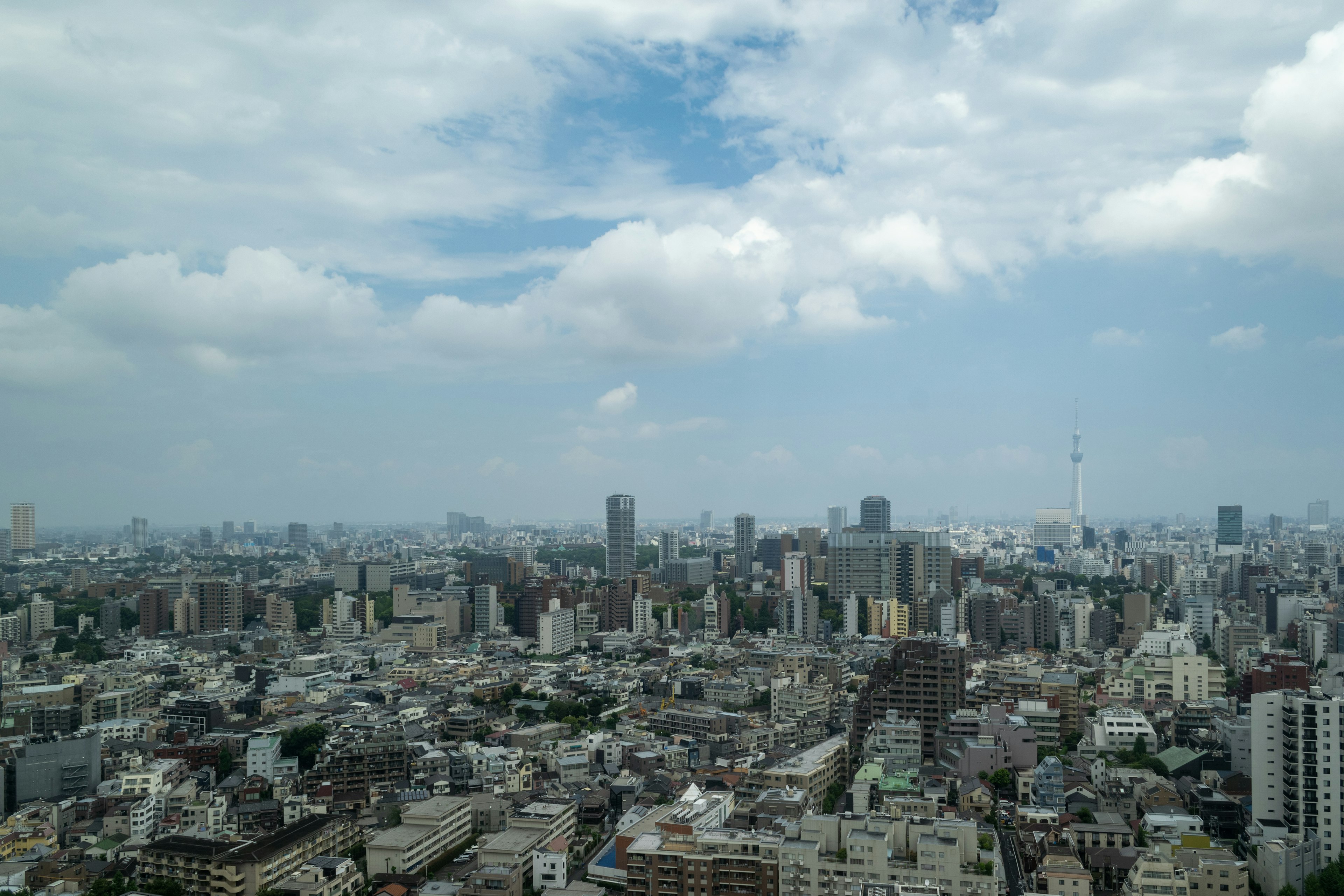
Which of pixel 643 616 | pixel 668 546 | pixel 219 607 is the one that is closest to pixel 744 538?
pixel 668 546

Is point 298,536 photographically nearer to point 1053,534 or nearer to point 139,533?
point 139,533

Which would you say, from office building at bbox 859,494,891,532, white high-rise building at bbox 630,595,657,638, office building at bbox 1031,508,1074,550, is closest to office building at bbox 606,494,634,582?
office building at bbox 859,494,891,532

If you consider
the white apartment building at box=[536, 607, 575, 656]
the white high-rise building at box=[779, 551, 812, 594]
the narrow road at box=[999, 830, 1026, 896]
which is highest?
the white high-rise building at box=[779, 551, 812, 594]

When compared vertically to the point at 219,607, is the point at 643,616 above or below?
below

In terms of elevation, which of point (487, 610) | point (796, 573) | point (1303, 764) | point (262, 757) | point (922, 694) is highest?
point (1303, 764)

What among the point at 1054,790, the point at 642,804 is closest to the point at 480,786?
the point at 642,804

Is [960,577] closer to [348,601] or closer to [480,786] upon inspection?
[348,601]

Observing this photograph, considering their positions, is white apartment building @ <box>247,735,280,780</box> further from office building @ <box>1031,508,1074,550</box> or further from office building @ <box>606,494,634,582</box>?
office building @ <box>1031,508,1074,550</box>
